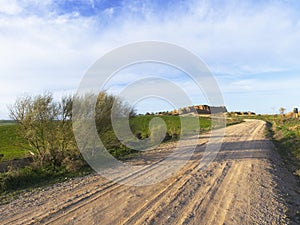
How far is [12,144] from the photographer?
14.7 meters

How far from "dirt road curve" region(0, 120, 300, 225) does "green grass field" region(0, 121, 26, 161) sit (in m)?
5.08

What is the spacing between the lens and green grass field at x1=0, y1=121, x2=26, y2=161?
14.3m

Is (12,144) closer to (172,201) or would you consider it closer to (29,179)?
(29,179)

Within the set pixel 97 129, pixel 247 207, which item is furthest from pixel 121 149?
pixel 247 207

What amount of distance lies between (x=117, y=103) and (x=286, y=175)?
9.77 meters

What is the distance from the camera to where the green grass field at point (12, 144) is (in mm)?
14264

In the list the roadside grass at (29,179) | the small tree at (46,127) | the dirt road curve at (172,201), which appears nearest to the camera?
the dirt road curve at (172,201)

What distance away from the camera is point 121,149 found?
731 inches

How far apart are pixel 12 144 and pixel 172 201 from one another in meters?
10.4

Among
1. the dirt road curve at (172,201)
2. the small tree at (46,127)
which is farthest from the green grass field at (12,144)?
the dirt road curve at (172,201)

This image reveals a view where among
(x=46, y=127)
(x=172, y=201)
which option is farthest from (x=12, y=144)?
(x=172, y=201)

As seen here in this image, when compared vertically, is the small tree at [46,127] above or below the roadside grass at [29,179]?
above

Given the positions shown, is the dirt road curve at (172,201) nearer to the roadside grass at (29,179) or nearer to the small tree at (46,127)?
the roadside grass at (29,179)

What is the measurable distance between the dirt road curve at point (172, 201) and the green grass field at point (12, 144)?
5077mm
